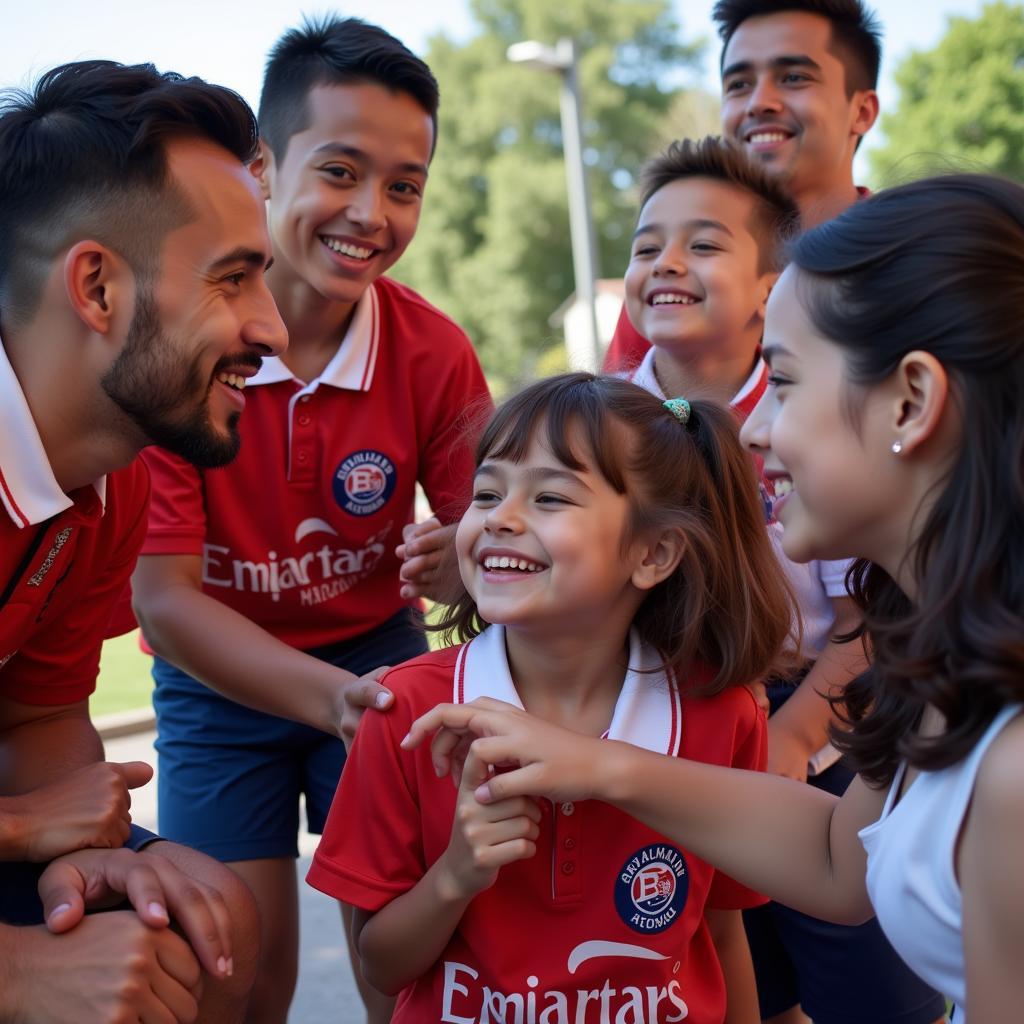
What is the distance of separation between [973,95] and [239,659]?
32739 millimetres

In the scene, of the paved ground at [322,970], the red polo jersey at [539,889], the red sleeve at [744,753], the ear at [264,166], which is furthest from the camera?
the paved ground at [322,970]

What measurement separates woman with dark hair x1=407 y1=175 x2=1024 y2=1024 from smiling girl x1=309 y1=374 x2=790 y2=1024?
228mm

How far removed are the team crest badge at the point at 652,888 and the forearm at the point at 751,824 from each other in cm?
14

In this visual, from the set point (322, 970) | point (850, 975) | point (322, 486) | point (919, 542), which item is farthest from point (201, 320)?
point (322, 970)

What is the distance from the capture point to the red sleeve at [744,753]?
2.21 metres

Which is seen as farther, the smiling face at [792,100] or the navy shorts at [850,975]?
the smiling face at [792,100]

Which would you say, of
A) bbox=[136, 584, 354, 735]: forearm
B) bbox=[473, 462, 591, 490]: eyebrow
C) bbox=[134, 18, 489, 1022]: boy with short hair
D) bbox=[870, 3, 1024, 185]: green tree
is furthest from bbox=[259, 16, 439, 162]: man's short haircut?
bbox=[870, 3, 1024, 185]: green tree

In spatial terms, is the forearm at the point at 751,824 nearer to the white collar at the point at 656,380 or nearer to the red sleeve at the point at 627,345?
the white collar at the point at 656,380

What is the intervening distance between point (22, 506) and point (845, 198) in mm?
2311

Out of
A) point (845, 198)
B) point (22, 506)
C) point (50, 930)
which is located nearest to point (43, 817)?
point (50, 930)

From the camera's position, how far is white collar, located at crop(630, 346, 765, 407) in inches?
113

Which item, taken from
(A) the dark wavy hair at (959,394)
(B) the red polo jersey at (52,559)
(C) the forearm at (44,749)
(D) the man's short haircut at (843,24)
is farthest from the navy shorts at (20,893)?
(D) the man's short haircut at (843,24)

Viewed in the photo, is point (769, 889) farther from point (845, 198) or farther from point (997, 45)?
point (997, 45)

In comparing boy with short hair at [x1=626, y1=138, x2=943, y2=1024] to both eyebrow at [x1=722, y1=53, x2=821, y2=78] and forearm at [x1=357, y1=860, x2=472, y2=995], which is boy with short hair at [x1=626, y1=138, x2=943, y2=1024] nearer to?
eyebrow at [x1=722, y1=53, x2=821, y2=78]
